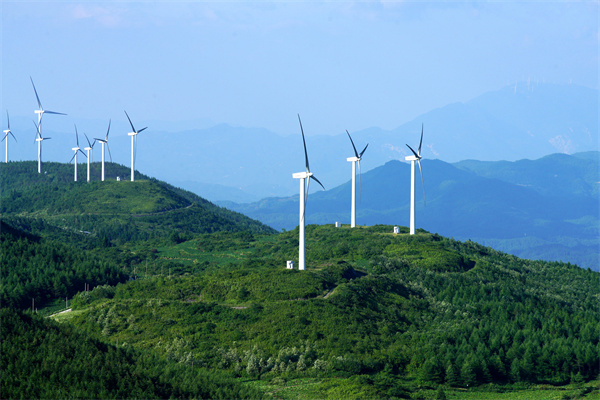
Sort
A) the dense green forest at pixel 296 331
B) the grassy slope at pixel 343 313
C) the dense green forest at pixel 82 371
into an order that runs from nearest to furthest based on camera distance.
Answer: the dense green forest at pixel 82 371
the dense green forest at pixel 296 331
the grassy slope at pixel 343 313

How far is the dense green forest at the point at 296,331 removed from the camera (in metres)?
71.1

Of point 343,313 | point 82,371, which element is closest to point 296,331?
point 343,313

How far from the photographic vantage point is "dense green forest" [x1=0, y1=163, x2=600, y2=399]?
71125 mm

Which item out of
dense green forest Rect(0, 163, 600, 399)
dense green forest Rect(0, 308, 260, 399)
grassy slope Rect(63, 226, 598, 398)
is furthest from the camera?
grassy slope Rect(63, 226, 598, 398)

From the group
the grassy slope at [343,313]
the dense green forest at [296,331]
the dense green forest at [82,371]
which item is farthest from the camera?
the grassy slope at [343,313]

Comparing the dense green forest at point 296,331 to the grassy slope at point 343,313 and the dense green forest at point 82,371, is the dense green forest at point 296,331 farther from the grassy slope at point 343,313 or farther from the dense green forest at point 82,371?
the grassy slope at point 343,313

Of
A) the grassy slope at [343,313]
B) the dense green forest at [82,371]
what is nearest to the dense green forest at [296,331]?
the dense green forest at [82,371]

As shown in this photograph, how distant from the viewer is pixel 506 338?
94875mm

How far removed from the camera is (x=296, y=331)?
9175 centimetres

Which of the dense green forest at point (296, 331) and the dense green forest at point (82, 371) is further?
the dense green forest at point (296, 331)

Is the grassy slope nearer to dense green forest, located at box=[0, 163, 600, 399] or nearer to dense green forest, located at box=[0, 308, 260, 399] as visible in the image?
dense green forest, located at box=[0, 163, 600, 399]

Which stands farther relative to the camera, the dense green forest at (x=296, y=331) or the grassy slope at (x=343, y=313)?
the grassy slope at (x=343, y=313)

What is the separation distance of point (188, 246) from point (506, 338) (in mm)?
97803

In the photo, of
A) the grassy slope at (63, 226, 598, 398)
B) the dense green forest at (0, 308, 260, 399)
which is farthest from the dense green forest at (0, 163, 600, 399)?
the grassy slope at (63, 226, 598, 398)
